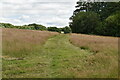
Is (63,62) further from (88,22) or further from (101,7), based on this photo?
(101,7)

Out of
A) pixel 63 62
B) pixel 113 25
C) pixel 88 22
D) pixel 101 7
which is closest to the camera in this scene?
pixel 63 62

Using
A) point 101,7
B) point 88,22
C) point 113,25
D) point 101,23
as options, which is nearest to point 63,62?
point 113,25

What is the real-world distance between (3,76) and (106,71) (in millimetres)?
3138

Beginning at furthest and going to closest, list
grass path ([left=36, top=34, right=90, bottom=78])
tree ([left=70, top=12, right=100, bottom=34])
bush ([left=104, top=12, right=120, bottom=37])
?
tree ([left=70, top=12, right=100, bottom=34]) → bush ([left=104, top=12, right=120, bottom=37]) → grass path ([left=36, top=34, right=90, bottom=78])

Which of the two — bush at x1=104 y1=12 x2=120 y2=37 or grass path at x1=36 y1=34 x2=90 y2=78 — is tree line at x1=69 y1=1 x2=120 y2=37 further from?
grass path at x1=36 y1=34 x2=90 y2=78

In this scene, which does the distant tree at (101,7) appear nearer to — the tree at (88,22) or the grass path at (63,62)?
the tree at (88,22)

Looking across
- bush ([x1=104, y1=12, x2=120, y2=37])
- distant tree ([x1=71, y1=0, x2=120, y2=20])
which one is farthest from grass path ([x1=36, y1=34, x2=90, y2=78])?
distant tree ([x1=71, y1=0, x2=120, y2=20])

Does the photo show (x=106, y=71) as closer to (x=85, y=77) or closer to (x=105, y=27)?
(x=85, y=77)

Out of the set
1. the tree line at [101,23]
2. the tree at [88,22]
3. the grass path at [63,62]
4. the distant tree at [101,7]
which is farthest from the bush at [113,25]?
the grass path at [63,62]

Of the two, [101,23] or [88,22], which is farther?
[88,22]

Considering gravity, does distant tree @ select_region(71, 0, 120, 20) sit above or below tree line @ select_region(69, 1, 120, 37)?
above

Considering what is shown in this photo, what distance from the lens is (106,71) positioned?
20.2 ft

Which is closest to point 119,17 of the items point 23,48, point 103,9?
point 103,9

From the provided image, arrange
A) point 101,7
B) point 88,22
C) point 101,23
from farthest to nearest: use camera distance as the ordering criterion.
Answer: point 101,7, point 88,22, point 101,23
